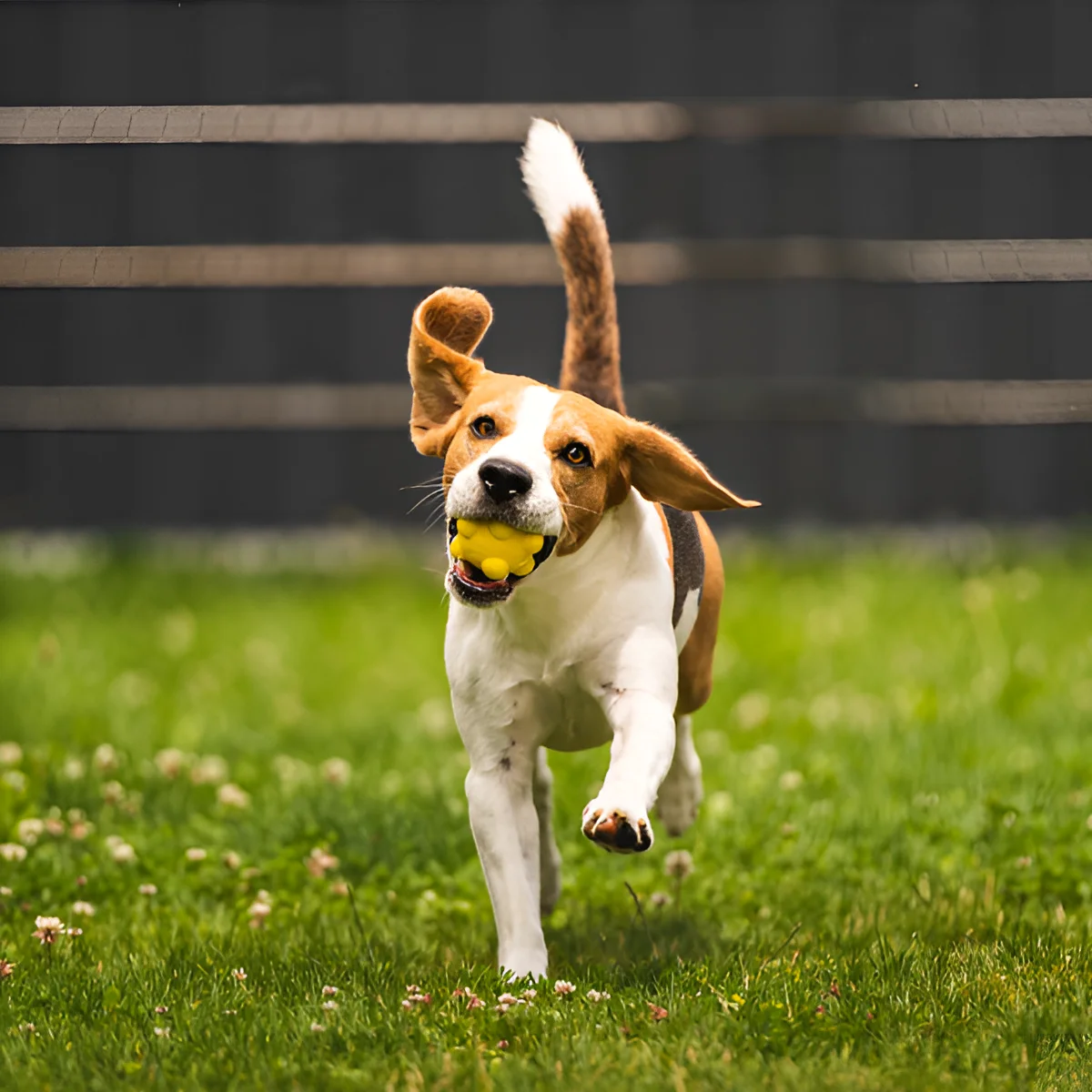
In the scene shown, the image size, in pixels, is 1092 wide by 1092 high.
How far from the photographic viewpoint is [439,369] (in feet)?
10.9

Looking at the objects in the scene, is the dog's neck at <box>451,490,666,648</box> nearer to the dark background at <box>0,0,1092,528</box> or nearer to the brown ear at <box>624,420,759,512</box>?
the brown ear at <box>624,420,759,512</box>

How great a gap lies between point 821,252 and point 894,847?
18.1 feet

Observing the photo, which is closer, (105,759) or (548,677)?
(548,677)

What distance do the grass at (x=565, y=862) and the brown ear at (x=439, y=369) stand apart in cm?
105

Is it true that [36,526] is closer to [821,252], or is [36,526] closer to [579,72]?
[579,72]

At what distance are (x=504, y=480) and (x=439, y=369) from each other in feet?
1.61

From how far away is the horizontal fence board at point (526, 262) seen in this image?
362 inches

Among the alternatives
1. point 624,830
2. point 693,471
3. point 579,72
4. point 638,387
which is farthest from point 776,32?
point 624,830

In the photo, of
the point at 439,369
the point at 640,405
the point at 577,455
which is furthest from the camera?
the point at 640,405

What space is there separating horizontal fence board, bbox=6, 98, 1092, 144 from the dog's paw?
6.73 meters

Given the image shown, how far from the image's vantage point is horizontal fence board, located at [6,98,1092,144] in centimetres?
916

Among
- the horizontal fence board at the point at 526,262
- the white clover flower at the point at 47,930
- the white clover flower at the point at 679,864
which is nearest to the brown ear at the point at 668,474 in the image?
the white clover flower at the point at 679,864

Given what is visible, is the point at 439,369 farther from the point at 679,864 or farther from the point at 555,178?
the point at 679,864

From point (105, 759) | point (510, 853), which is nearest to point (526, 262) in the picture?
point (105, 759)
